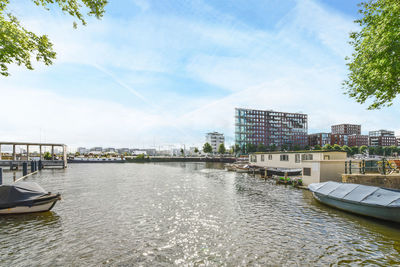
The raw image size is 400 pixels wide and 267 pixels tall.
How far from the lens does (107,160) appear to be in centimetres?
11831

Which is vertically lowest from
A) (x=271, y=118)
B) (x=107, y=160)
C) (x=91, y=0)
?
(x=107, y=160)

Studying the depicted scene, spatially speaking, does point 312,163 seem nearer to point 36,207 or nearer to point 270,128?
point 36,207

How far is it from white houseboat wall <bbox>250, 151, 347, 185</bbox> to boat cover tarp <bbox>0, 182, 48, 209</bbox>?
3474cm

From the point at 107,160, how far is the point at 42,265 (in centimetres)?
11755

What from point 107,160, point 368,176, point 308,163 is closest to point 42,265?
point 368,176

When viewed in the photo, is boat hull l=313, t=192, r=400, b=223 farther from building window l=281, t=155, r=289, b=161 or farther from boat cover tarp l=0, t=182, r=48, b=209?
building window l=281, t=155, r=289, b=161

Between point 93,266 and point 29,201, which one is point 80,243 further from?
point 29,201

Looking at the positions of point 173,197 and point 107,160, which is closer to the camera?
point 173,197

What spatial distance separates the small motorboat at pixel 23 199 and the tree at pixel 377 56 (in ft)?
103

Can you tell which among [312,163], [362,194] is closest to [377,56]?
[362,194]

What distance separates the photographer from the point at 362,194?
60.0ft

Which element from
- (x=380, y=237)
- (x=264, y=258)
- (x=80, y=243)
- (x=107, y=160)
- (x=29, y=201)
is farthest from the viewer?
(x=107, y=160)

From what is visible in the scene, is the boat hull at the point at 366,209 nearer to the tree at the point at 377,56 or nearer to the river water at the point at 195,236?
the river water at the point at 195,236

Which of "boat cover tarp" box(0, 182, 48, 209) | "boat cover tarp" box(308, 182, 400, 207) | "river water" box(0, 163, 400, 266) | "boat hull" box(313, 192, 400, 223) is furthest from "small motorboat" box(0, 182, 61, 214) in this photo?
"boat cover tarp" box(308, 182, 400, 207)
